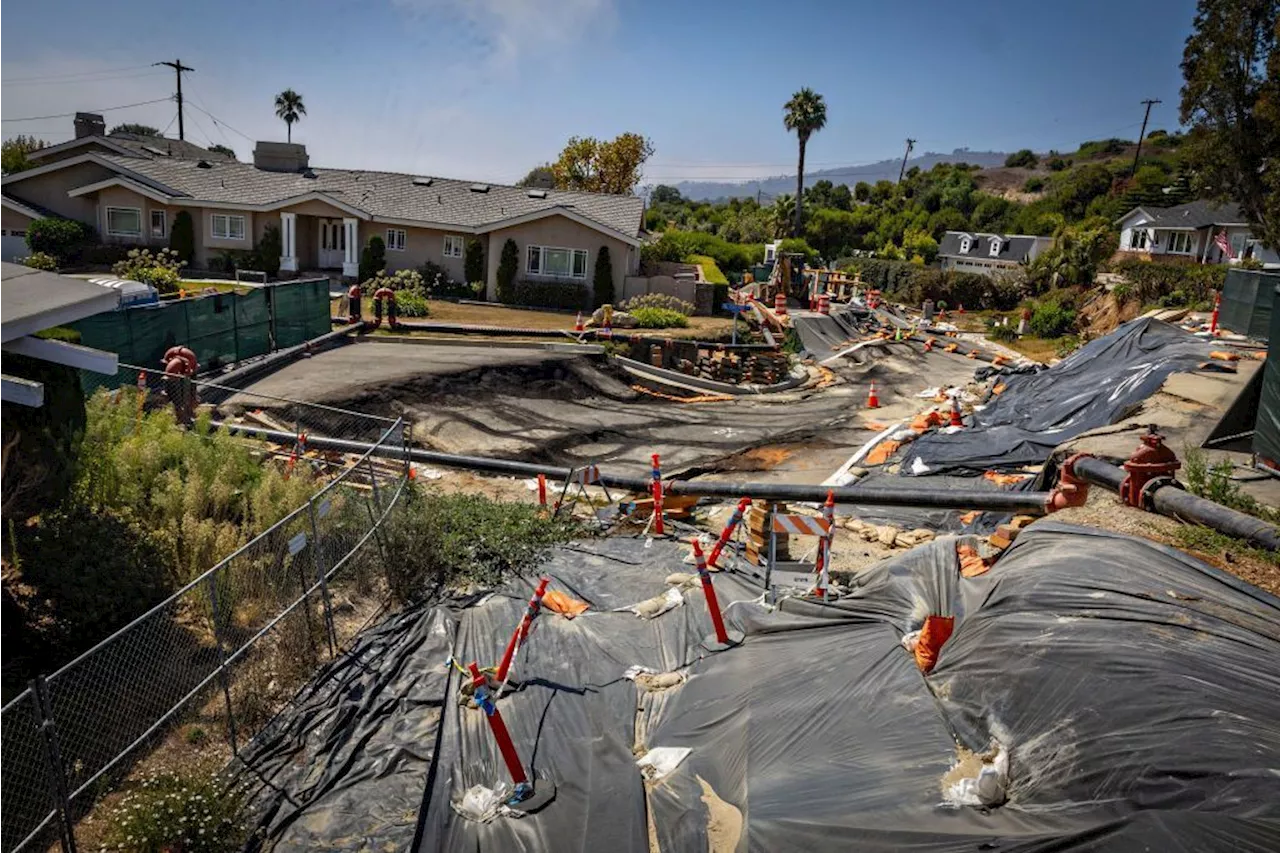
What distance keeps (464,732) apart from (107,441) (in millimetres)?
6991

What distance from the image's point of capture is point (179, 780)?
652 centimetres

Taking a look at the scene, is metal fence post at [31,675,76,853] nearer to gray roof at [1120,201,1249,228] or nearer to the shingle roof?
the shingle roof

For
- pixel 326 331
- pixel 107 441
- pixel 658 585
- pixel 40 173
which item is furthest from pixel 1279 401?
pixel 40 173

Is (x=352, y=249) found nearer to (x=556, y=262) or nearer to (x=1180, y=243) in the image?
(x=556, y=262)

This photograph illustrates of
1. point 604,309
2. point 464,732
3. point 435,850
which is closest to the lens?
point 435,850

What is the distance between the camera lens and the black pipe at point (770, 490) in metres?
11.5

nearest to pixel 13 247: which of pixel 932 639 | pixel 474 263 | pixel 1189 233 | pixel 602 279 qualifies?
pixel 474 263

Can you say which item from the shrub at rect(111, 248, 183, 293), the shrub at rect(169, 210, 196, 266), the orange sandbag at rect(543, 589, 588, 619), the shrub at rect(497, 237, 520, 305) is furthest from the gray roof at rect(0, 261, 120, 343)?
the shrub at rect(169, 210, 196, 266)

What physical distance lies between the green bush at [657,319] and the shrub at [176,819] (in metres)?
26.1

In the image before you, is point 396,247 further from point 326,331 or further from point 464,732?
point 464,732

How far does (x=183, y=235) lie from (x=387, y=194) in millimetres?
8359

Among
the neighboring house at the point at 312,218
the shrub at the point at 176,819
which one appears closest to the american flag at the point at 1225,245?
the neighboring house at the point at 312,218

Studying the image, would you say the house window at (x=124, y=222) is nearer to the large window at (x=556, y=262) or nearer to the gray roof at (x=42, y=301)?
the large window at (x=556, y=262)

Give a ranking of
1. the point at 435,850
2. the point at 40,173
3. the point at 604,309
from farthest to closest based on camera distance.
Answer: the point at 40,173, the point at 604,309, the point at 435,850
